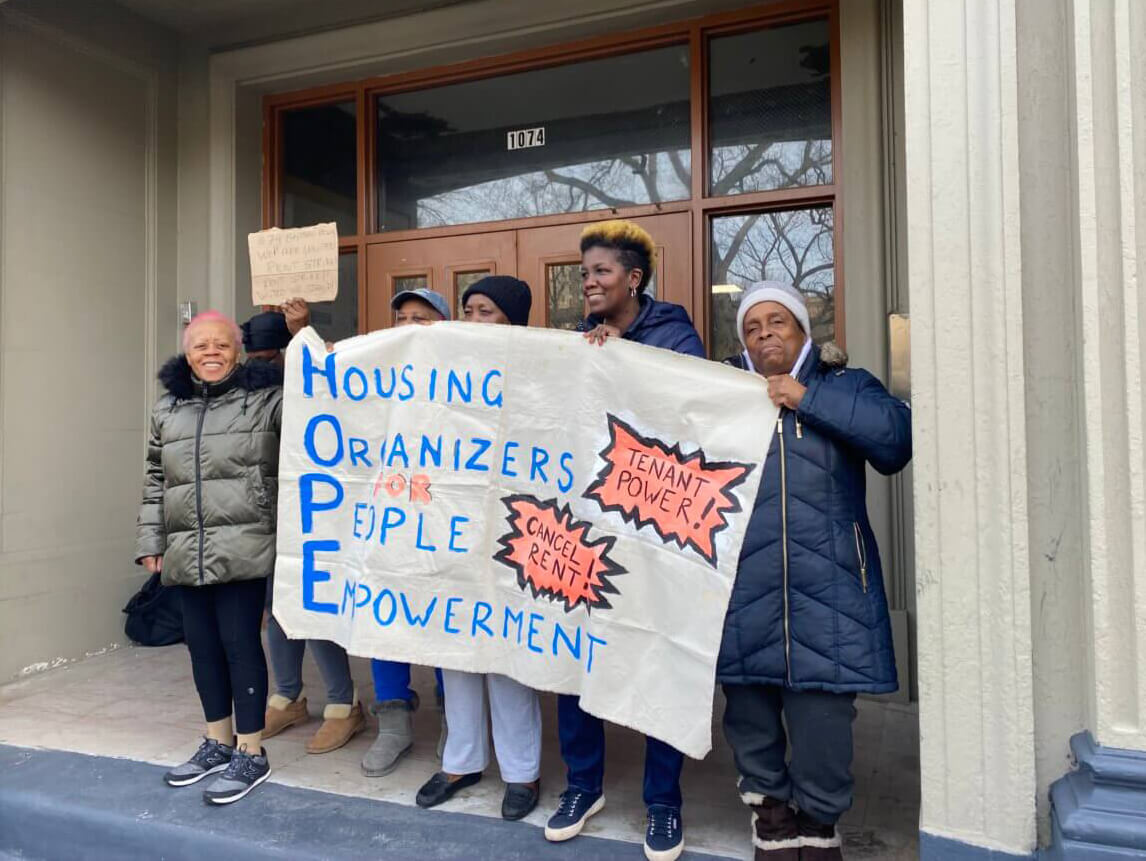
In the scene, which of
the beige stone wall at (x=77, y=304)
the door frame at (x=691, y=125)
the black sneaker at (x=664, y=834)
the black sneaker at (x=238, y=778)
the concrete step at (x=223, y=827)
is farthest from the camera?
the beige stone wall at (x=77, y=304)

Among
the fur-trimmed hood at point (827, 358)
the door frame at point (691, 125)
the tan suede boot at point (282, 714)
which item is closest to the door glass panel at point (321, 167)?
the door frame at point (691, 125)

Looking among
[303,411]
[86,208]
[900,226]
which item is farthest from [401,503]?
[86,208]

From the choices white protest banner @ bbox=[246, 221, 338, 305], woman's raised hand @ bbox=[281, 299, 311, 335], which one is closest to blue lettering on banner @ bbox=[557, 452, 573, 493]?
white protest banner @ bbox=[246, 221, 338, 305]

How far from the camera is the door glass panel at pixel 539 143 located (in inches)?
177

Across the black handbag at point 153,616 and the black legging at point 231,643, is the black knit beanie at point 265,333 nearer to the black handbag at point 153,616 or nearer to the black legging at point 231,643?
the black legging at point 231,643

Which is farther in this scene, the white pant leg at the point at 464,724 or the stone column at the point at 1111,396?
the white pant leg at the point at 464,724

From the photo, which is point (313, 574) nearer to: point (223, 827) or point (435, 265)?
point (223, 827)

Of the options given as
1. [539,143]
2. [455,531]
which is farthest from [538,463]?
[539,143]

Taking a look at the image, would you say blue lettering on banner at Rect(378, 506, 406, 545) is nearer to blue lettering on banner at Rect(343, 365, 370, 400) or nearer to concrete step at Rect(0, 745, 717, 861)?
blue lettering on banner at Rect(343, 365, 370, 400)

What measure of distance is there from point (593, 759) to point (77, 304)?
13.0 feet

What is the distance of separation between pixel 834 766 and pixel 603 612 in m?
0.79

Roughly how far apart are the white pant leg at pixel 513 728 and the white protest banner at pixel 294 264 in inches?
64.6

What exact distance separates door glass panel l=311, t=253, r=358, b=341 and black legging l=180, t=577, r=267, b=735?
8.25 ft

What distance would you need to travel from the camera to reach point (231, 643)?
3.02 metres
